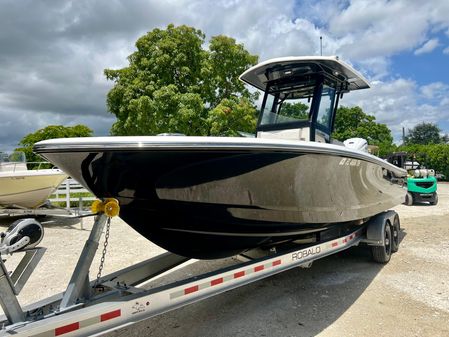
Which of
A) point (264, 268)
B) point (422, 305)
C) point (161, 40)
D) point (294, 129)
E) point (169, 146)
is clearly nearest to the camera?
point (169, 146)

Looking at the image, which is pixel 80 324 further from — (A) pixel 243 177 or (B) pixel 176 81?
(B) pixel 176 81

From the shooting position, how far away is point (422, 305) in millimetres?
3541

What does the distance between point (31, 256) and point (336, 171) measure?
8.93 ft

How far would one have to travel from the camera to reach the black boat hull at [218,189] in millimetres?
2504

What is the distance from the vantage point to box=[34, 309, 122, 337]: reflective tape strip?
202 cm

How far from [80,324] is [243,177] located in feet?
4.95

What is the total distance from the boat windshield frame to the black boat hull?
0.73 meters

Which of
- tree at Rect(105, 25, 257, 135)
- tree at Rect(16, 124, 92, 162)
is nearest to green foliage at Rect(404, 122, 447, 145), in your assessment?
tree at Rect(16, 124, 92, 162)

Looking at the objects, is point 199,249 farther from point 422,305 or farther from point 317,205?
point 422,305

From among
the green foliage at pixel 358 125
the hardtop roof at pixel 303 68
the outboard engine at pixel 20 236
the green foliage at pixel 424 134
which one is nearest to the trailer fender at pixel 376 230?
the hardtop roof at pixel 303 68

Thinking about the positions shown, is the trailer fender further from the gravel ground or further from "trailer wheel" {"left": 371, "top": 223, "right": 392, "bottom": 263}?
the gravel ground

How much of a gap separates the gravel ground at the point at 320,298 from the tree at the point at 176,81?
6937 millimetres

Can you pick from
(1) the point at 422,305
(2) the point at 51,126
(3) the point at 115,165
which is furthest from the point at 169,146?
(2) the point at 51,126

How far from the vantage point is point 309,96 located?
14.9ft
